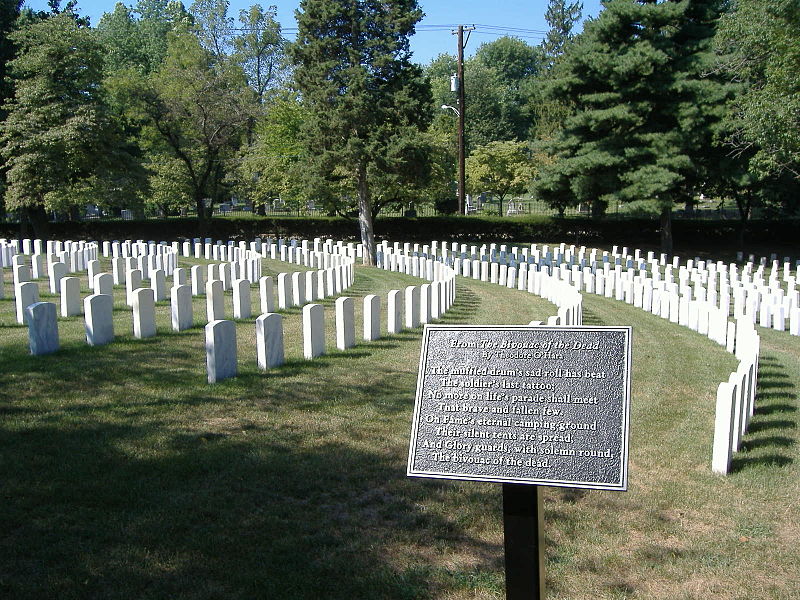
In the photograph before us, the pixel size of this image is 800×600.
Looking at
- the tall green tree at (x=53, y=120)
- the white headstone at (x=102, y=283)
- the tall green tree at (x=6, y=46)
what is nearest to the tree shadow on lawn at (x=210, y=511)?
the white headstone at (x=102, y=283)

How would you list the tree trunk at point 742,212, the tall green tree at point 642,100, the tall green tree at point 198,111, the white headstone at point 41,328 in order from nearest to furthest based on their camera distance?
the white headstone at point 41,328
the tall green tree at point 642,100
the tall green tree at point 198,111
the tree trunk at point 742,212

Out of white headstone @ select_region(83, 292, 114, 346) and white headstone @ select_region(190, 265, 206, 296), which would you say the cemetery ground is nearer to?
white headstone @ select_region(83, 292, 114, 346)

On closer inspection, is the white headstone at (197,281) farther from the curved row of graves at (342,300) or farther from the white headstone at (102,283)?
the white headstone at (102,283)

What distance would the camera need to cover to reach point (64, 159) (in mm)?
29391

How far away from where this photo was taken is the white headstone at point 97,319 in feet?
28.6

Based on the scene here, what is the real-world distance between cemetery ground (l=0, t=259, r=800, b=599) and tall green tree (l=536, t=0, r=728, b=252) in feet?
77.9

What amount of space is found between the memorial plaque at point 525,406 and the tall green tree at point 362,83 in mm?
22580

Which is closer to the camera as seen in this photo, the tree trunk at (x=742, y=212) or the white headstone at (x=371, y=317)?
the white headstone at (x=371, y=317)

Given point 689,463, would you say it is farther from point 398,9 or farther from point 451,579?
point 398,9

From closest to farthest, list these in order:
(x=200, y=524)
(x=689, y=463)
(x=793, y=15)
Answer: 1. (x=200, y=524)
2. (x=689, y=463)
3. (x=793, y=15)

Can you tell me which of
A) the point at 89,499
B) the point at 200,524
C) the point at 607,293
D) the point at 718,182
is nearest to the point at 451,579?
the point at 200,524

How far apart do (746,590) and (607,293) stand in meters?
15.2

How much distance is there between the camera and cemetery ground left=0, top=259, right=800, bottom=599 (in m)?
4.10

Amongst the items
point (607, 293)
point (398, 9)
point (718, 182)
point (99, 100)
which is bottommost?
point (607, 293)
